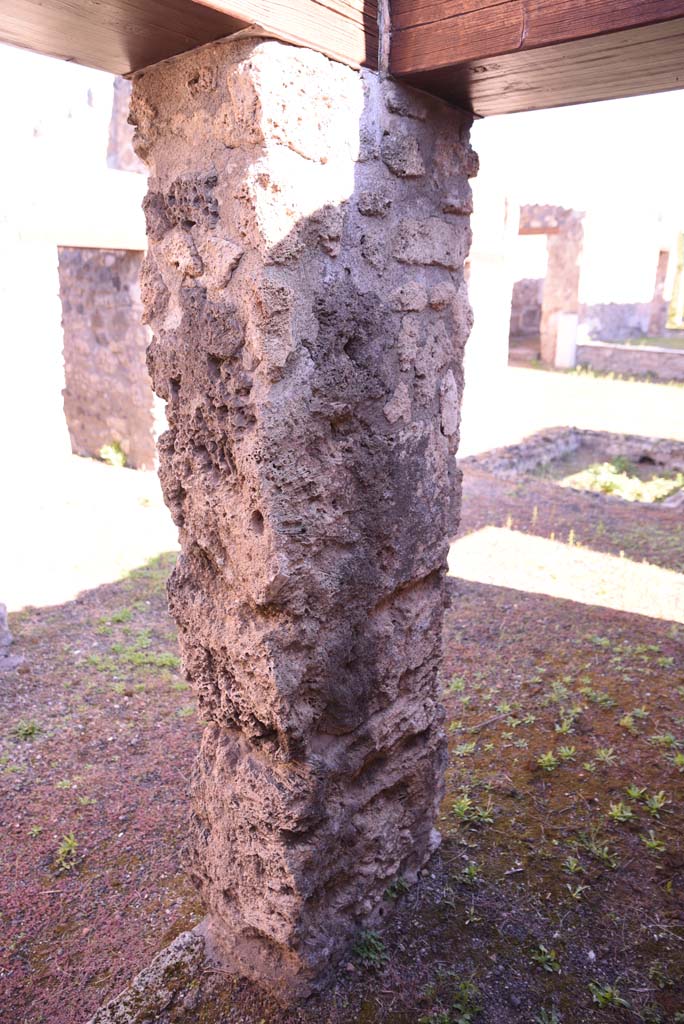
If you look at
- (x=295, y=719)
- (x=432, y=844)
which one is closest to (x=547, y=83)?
(x=295, y=719)

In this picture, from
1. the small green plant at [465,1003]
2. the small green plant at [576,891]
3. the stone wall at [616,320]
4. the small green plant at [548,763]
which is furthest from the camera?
the stone wall at [616,320]

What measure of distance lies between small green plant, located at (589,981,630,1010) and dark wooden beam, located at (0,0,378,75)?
252 centimetres

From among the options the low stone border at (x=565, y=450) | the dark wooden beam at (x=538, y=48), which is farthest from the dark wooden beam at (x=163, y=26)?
the low stone border at (x=565, y=450)

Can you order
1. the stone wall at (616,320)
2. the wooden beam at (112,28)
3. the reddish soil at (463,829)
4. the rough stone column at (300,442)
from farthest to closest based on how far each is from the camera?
the stone wall at (616,320)
the reddish soil at (463,829)
the rough stone column at (300,442)
the wooden beam at (112,28)

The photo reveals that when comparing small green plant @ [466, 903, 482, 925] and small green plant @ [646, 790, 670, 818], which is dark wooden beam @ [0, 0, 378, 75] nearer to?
small green plant @ [466, 903, 482, 925]

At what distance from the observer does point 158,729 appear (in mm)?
3770

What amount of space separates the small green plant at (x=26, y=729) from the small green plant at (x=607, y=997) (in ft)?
8.85

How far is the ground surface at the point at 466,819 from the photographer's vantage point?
2.22 m

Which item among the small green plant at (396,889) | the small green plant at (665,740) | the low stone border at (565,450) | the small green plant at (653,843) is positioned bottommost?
the small green plant at (653,843)

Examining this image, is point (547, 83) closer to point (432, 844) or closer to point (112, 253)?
point (432, 844)

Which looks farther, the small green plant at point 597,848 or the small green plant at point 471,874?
the small green plant at point 597,848

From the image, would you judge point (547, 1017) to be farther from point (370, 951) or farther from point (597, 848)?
point (597, 848)

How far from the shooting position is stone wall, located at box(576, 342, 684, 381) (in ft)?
47.8

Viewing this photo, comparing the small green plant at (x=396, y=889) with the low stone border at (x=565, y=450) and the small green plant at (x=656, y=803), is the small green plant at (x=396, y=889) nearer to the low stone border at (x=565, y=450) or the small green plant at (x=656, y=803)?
the small green plant at (x=656, y=803)
